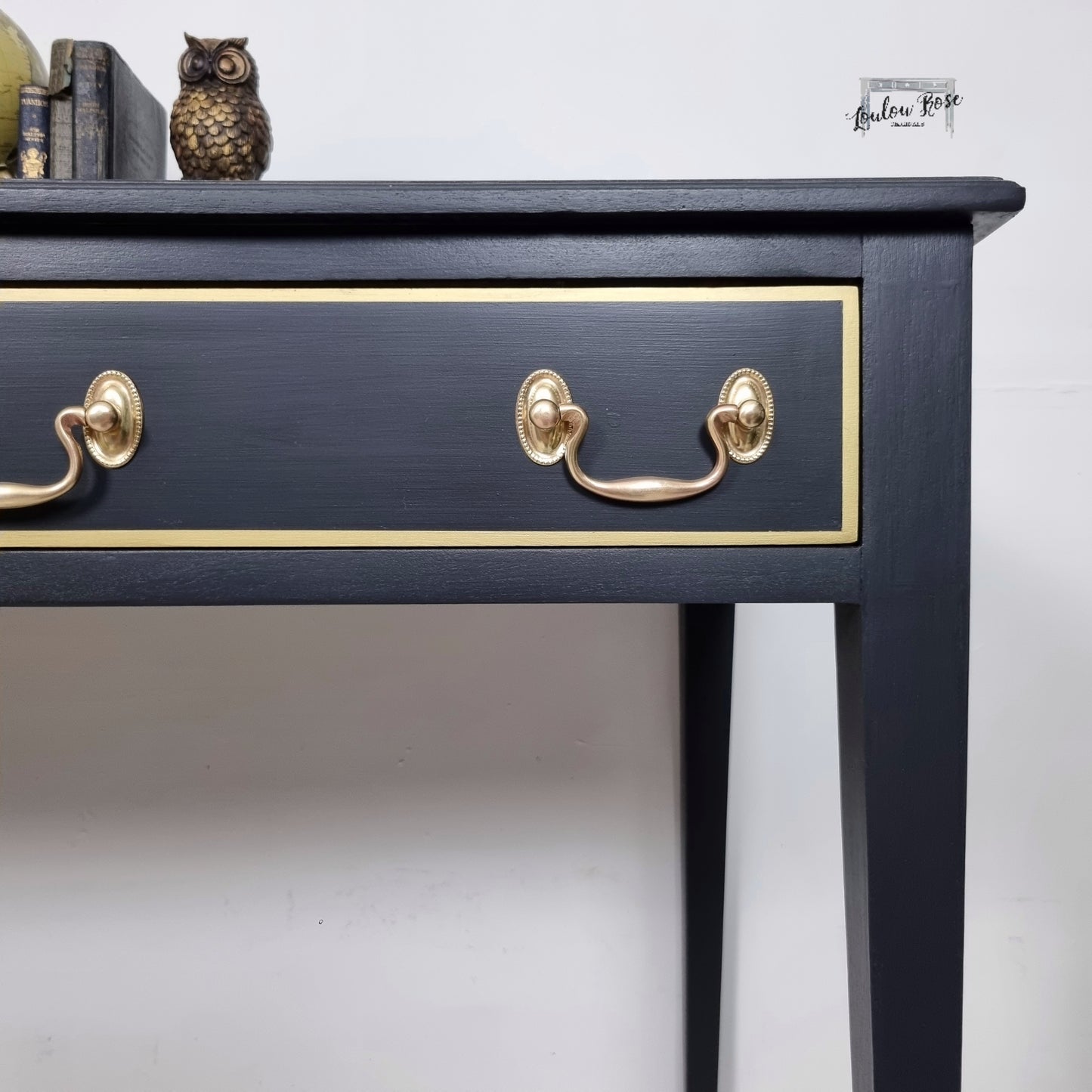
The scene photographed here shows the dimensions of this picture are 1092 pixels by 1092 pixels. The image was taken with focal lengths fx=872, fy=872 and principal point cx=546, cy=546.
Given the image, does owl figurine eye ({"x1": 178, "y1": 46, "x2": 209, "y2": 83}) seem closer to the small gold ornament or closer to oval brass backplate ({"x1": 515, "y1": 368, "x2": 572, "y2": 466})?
the small gold ornament

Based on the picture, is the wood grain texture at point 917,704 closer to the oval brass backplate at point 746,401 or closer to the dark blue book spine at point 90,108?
the oval brass backplate at point 746,401

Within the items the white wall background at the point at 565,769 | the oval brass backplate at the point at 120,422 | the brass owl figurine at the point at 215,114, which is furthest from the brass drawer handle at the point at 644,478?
the white wall background at the point at 565,769

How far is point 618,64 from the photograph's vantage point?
2.94 feet

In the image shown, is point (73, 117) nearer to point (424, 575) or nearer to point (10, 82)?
point (10, 82)

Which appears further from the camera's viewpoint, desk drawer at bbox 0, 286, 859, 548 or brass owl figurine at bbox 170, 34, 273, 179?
brass owl figurine at bbox 170, 34, 273, 179

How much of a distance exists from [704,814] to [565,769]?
0.55 ft

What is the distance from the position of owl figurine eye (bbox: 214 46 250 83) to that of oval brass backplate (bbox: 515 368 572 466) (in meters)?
0.33

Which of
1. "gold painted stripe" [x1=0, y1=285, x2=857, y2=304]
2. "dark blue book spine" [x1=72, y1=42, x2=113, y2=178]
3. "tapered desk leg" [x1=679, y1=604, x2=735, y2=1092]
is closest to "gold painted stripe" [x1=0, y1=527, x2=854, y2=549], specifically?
"gold painted stripe" [x1=0, y1=285, x2=857, y2=304]

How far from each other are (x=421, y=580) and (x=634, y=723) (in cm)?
58

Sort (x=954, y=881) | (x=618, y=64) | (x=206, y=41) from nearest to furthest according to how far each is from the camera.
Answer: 1. (x=954, y=881)
2. (x=206, y=41)
3. (x=618, y=64)

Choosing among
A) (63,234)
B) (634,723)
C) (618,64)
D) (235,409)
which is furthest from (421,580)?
(618,64)

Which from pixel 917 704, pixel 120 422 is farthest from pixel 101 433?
pixel 917 704

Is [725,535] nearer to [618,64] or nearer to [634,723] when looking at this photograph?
[634,723]

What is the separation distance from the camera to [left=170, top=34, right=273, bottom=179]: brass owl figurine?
552 millimetres
